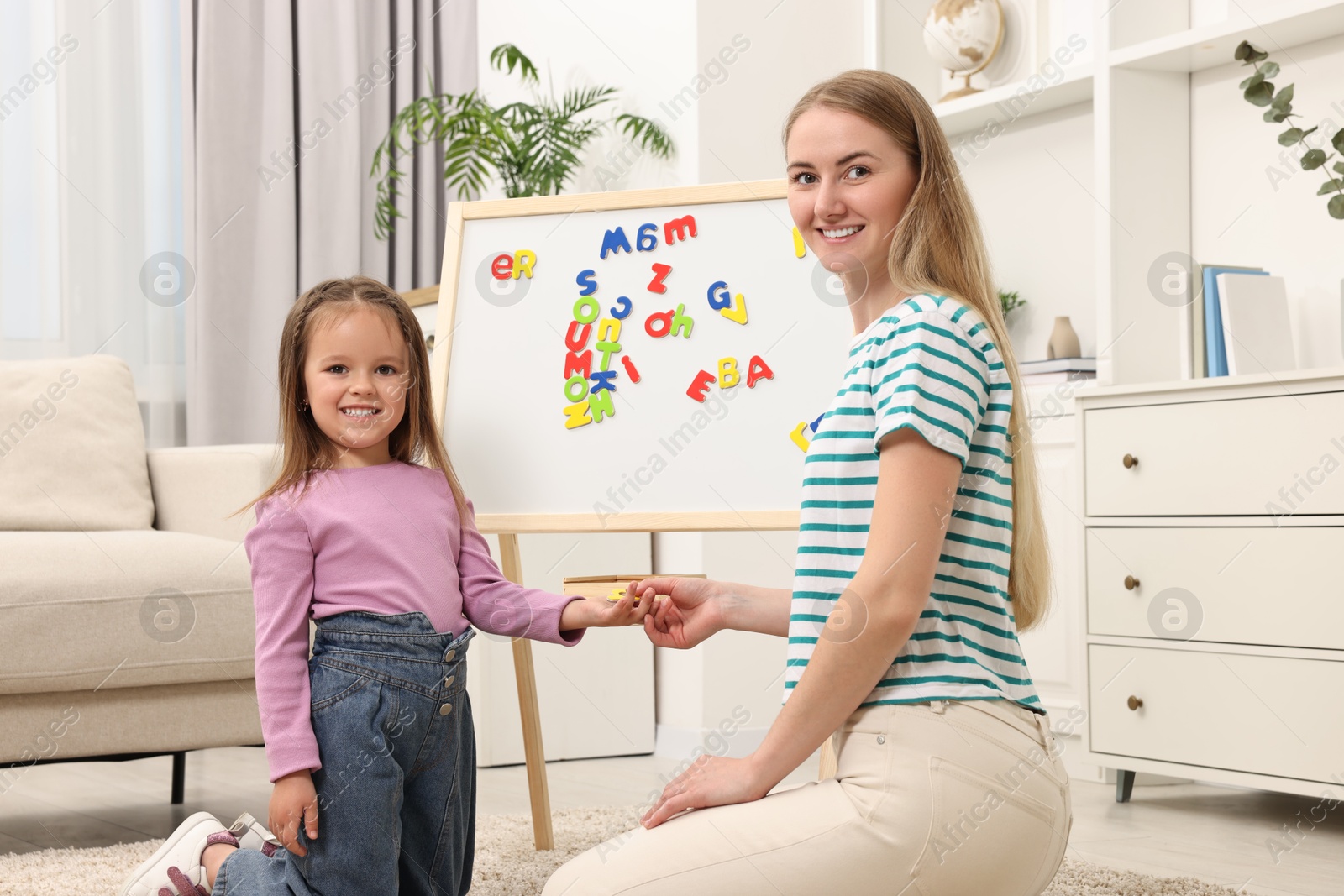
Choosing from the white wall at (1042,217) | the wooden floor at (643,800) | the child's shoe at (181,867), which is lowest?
the wooden floor at (643,800)

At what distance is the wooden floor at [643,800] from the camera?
1920 mm

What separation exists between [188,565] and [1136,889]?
1504mm

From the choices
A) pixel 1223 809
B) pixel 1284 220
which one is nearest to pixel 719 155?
pixel 1284 220

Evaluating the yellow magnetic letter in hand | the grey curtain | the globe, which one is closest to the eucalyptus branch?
the globe

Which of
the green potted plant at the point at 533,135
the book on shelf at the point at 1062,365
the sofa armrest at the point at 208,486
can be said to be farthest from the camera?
the green potted plant at the point at 533,135

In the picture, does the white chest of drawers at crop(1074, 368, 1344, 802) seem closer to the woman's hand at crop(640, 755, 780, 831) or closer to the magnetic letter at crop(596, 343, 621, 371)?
the magnetic letter at crop(596, 343, 621, 371)

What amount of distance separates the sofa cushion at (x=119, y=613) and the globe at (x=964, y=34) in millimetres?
2018

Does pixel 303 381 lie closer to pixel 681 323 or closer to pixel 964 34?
pixel 681 323

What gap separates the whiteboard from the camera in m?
1.68

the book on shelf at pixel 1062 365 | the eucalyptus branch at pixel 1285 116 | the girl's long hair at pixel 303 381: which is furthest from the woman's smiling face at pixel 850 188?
the book on shelf at pixel 1062 365

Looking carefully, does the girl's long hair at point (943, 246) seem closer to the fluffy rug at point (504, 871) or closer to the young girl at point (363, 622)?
the young girl at point (363, 622)

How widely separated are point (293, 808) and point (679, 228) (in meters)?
0.93

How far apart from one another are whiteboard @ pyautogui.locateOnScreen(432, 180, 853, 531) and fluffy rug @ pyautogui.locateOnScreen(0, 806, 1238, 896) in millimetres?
485

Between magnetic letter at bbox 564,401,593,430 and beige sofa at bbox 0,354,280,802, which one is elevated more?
Result: magnetic letter at bbox 564,401,593,430
